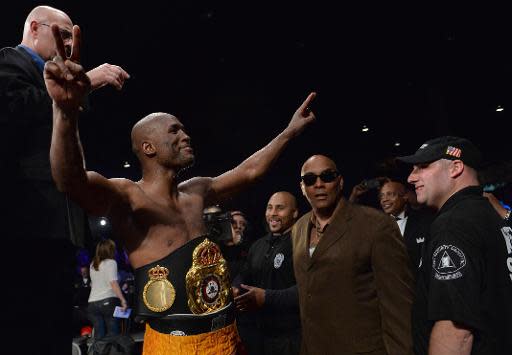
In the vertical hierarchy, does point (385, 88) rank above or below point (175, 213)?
above

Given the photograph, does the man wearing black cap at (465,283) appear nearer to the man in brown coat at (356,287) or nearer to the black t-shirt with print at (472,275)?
the black t-shirt with print at (472,275)

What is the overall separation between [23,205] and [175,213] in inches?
30.3

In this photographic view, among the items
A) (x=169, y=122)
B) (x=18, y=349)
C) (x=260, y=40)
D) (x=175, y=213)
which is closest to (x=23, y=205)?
(x=18, y=349)

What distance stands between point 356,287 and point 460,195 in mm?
792

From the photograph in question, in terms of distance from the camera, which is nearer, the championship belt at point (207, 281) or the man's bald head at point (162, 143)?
the championship belt at point (207, 281)

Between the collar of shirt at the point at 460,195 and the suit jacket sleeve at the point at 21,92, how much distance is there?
1.66 metres

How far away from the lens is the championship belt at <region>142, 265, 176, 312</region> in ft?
6.59

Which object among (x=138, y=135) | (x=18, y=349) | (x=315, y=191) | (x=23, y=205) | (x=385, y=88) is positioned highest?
(x=385, y=88)

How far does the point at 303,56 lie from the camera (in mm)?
8000

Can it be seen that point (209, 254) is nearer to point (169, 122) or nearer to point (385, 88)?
point (169, 122)

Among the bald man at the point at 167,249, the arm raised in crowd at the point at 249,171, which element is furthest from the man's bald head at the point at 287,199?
the bald man at the point at 167,249

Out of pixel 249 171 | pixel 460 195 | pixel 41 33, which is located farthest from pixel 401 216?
pixel 41 33

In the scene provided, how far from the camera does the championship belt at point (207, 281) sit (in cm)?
203

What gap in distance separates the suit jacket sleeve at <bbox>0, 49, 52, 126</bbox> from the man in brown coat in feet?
5.53
